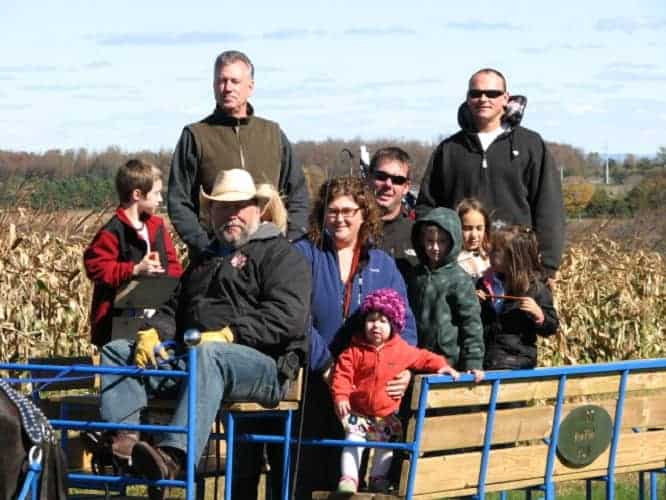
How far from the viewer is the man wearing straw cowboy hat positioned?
6211mm

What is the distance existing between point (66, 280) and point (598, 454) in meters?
7.65

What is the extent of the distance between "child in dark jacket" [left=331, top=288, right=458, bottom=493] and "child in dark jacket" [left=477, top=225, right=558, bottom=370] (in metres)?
0.85

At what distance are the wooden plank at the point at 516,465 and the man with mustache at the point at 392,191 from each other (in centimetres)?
131

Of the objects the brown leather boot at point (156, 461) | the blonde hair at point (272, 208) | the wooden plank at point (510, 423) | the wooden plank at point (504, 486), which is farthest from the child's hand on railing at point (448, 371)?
the brown leather boot at point (156, 461)

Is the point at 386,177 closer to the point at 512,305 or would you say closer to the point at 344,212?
the point at 344,212

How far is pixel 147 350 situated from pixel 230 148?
239cm

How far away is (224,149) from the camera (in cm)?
859

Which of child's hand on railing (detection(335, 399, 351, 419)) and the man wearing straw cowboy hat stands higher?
the man wearing straw cowboy hat

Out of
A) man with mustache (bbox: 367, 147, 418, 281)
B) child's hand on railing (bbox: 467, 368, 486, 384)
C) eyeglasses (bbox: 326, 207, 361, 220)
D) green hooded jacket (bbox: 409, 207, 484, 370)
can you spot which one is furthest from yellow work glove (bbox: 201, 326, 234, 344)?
man with mustache (bbox: 367, 147, 418, 281)

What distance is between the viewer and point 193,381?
19.9 feet

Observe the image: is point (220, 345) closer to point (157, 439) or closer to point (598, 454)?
point (157, 439)

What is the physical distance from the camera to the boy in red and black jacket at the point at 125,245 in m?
8.38

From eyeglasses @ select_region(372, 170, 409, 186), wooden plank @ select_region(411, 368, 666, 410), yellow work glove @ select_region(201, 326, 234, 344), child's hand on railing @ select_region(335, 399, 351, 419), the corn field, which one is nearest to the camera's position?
yellow work glove @ select_region(201, 326, 234, 344)

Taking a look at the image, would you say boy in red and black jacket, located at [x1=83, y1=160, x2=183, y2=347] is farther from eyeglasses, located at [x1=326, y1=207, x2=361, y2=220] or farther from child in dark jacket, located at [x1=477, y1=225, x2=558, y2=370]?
child in dark jacket, located at [x1=477, y1=225, x2=558, y2=370]
